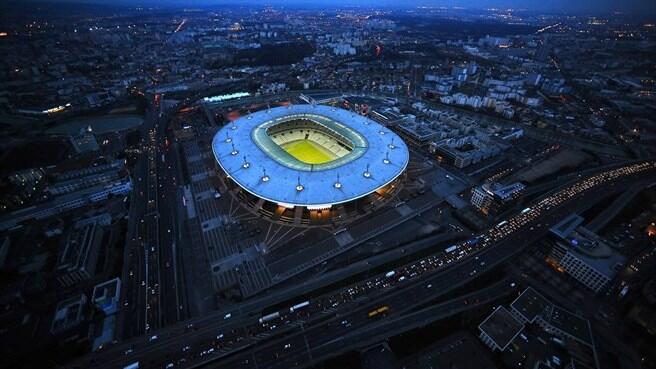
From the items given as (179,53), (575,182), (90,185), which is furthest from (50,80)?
(575,182)

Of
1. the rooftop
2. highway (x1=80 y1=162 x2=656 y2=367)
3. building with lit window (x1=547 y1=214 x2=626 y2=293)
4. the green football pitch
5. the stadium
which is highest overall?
the stadium

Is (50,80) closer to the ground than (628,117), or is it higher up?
higher up

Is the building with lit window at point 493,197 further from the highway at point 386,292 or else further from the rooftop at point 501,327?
the rooftop at point 501,327

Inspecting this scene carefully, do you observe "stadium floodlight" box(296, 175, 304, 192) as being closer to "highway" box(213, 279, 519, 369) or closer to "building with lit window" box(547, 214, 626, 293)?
"highway" box(213, 279, 519, 369)

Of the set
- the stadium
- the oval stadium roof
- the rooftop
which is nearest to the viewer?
the rooftop

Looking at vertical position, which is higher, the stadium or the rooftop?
the stadium

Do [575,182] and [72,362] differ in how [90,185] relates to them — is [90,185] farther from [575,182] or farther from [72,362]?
[575,182]

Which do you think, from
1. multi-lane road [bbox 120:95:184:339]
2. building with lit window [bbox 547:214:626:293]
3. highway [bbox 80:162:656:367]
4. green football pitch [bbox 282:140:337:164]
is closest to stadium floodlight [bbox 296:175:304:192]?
green football pitch [bbox 282:140:337:164]
